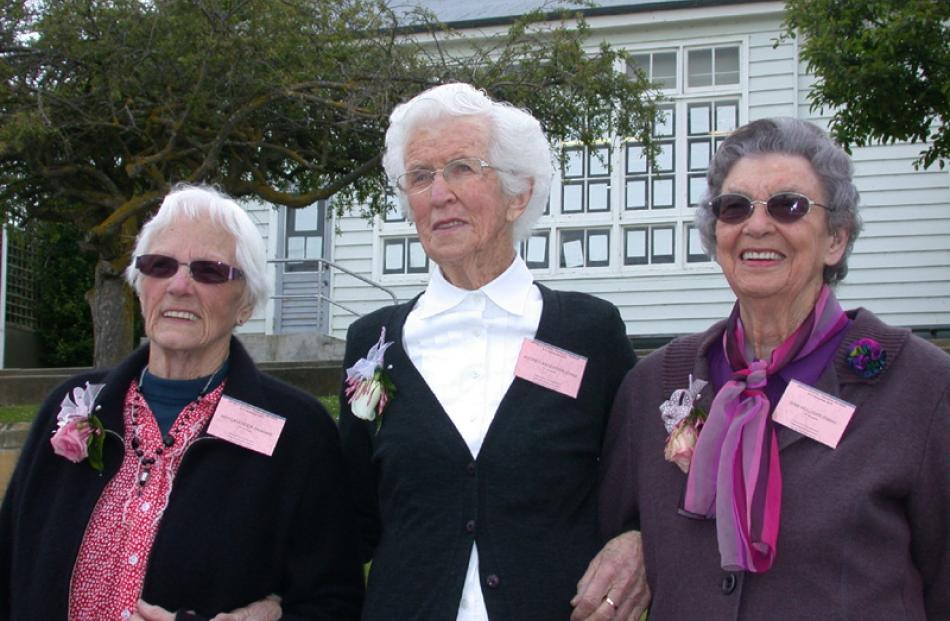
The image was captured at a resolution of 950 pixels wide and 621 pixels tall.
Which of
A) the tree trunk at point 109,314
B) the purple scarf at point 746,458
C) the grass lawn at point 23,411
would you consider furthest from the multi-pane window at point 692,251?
the purple scarf at point 746,458

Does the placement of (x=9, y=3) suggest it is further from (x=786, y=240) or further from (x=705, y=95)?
(x=705, y=95)

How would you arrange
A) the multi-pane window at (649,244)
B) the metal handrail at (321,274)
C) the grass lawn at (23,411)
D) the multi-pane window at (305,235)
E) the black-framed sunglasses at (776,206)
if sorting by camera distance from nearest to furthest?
1. the black-framed sunglasses at (776,206)
2. the grass lawn at (23,411)
3. the multi-pane window at (649,244)
4. the metal handrail at (321,274)
5. the multi-pane window at (305,235)

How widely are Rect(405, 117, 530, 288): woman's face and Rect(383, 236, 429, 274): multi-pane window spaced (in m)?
12.2

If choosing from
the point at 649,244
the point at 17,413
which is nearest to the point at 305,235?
the point at 649,244

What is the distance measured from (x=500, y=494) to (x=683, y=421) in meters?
0.52

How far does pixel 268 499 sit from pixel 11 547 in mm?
768

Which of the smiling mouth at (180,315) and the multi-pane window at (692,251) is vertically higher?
the multi-pane window at (692,251)

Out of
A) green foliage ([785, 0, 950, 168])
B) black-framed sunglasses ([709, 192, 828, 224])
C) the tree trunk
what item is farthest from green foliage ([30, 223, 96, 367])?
black-framed sunglasses ([709, 192, 828, 224])

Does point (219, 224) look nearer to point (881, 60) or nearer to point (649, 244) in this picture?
point (881, 60)

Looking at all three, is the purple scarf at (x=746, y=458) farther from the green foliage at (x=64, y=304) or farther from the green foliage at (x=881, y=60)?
the green foliage at (x=64, y=304)

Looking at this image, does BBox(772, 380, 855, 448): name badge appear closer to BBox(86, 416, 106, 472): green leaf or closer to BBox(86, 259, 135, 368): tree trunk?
BBox(86, 416, 106, 472): green leaf

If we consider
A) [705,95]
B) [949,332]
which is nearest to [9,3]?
Answer: [705,95]

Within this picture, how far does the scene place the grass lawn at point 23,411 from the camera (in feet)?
28.9

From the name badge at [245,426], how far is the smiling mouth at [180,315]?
0.83ft
